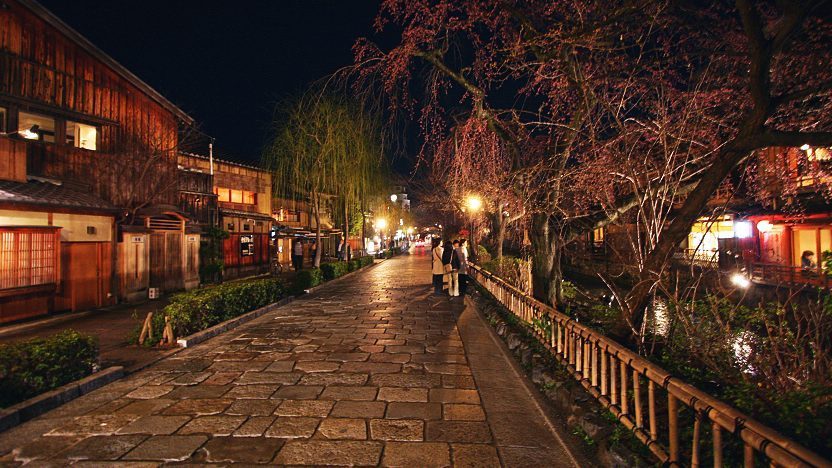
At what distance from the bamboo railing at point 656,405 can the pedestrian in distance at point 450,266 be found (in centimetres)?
750

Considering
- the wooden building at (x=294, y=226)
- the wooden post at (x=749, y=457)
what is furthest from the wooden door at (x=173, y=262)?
the wooden post at (x=749, y=457)

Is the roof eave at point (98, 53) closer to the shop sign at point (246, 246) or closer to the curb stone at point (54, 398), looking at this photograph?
the shop sign at point (246, 246)

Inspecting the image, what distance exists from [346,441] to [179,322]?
5626mm

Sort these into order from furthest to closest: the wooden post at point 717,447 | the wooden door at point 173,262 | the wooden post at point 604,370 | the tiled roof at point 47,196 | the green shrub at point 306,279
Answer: the wooden door at point 173,262 < the green shrub at point 306,279 < the tiled roof at point 47,196 < the wooden post at point 604,370 < the wooden post at point 717,447

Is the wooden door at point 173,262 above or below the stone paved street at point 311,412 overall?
above

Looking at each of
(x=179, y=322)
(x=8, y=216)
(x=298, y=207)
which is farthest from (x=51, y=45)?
(x=298, y=207)

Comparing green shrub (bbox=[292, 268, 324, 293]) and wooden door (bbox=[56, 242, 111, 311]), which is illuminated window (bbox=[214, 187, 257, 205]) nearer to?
green shrub (bbox=[292, 268, 324, 293])

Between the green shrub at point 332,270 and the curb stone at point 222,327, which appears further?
the green shrub at point 332,270

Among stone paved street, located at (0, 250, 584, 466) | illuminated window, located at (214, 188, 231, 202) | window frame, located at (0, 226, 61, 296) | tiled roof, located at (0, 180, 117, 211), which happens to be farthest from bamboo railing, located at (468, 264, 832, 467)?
illuminated window, located at (214, 188, 231, 202)

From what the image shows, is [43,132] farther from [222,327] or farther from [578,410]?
[578,410]

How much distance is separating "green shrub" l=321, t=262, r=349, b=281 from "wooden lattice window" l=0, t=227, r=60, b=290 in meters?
10.0

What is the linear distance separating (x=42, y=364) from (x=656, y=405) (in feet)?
23.5

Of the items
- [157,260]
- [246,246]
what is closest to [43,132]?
[157,260]

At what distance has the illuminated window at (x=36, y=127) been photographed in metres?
12.0
